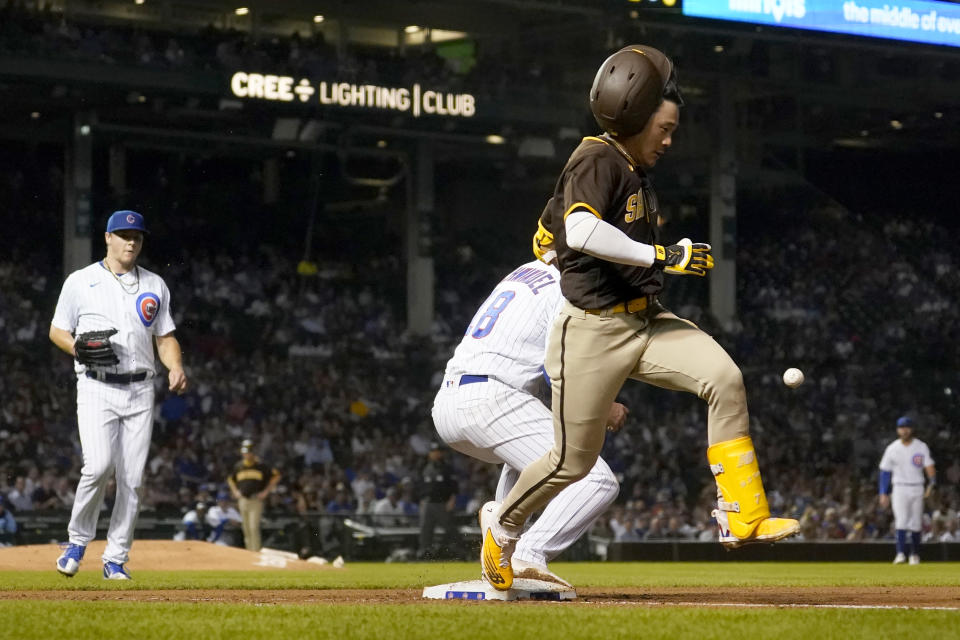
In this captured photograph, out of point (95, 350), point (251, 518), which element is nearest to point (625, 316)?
point (95, 350)

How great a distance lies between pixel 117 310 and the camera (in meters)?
8.94

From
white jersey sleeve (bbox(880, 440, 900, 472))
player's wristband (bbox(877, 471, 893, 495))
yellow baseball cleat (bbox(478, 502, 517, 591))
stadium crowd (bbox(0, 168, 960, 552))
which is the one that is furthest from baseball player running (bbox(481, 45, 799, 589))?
stadium crowd (bbox(0, 168, 960, 552))

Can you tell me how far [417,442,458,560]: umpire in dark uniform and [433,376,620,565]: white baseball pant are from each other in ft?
39.8

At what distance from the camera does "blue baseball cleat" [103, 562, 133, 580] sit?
8.76 m

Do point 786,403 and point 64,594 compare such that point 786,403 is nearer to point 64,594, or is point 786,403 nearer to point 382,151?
point 382,151

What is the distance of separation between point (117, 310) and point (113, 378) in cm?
44

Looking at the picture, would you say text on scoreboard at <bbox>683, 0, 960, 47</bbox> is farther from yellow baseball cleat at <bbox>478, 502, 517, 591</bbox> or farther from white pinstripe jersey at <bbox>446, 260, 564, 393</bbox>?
yellow baseball cleat at <bbox>478, 502, 517, 591</bbox>

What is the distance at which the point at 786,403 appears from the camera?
28188mm

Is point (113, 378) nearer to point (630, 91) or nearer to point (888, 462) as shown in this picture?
point (630, 91)

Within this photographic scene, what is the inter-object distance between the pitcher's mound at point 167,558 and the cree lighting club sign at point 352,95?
1160cm

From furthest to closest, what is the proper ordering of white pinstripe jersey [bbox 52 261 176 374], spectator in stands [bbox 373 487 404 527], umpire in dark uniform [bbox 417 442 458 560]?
1. spectator in stands [bbox 373 487 404 527]
2. umpire in dark uniform [bbox 417 442 458 560]
3. white pinstripe jersey [bbox 52 261 176 374]

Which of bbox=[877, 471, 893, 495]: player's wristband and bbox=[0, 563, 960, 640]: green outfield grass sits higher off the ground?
bbox=[0, 563, 960, 640]: green outfield grass

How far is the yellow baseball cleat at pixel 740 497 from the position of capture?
554 centimetres

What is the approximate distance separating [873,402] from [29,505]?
52.7 feet
